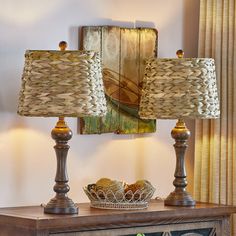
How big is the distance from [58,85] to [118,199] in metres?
0.58

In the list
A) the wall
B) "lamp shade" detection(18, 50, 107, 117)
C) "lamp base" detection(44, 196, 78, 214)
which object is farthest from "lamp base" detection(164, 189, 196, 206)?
"lamp shade" detection(18, 50, 107, 117)

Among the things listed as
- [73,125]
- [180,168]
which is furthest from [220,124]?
[73,125]

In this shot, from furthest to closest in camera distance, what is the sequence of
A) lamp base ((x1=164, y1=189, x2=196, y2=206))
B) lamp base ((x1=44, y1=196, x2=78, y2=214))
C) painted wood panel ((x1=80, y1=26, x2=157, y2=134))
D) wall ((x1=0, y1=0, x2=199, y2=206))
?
1. painted wood panel ((x1=80, y1=26, x2=157, y2=134))
2. lamp base ((x1=164, y1=189, x2=196, y2=206))
3. wall ((x1=0, y1=0, x2=199, y2=206))
4. lamp base ((x1=44, y1=196, x2=78, y2=214))

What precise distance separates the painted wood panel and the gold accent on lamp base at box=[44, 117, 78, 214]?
430 mm

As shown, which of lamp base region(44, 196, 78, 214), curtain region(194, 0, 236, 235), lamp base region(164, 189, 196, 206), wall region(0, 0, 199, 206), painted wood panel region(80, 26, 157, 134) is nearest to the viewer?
lamp base region(44, 196, 78, 214)

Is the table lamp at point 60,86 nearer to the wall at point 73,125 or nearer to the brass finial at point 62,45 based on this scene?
the brass finial at point 62,45

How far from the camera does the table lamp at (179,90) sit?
3.65m

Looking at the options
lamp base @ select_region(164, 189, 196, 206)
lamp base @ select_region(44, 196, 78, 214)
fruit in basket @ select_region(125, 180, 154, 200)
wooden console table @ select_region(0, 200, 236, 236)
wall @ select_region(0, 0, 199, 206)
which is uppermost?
wall @ select_region(0, 0, 199, 206)

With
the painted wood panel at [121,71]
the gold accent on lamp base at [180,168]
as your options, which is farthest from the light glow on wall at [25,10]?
the gold accent on lamp base at [180,168]

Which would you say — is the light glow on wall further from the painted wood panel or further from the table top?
the table top

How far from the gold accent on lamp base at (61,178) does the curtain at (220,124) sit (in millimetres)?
1017

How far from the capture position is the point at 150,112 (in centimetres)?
371

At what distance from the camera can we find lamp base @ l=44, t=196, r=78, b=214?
11.1 ft

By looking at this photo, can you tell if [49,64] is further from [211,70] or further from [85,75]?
[211,70]
